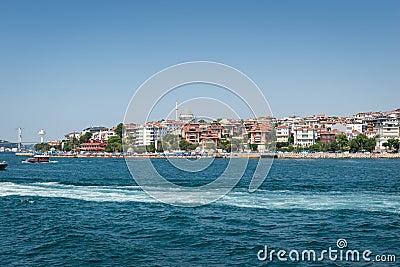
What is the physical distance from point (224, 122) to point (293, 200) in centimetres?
4348

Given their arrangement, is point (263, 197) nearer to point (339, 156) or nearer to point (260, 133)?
point (260, 133)

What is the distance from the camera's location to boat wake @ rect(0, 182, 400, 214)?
12.7 metres

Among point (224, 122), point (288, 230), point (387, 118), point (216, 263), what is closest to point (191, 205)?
point (288, 230)

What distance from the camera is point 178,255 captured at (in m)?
8.10

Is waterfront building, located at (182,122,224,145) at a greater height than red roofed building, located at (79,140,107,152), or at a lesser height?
greater

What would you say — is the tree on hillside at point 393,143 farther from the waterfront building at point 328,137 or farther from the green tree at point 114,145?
the green tree at point 114,145

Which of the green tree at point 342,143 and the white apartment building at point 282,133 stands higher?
the white apartment building at point 282,133

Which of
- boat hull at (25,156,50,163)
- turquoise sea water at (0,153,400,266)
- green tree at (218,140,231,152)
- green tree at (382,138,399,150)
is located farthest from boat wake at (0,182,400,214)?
green tree at (382,138,399,150)

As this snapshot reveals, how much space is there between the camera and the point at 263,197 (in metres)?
14.6

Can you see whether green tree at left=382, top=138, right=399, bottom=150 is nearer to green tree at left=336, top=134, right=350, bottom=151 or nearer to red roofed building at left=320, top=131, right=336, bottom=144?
green tree at left=336, top=134, right=350, bottom=151

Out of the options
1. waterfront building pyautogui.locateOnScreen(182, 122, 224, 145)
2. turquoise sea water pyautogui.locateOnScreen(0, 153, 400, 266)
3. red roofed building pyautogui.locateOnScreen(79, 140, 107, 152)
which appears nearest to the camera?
turquoise sea water pyautogui.locateOnScreen(0, 153, 400, 266)

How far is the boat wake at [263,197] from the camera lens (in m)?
12.7

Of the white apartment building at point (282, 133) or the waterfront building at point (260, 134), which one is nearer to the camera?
the waterfront building at point (260, 134)

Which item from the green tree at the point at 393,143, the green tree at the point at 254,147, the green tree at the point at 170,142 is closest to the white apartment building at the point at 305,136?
the green tree at the point at 393,143
